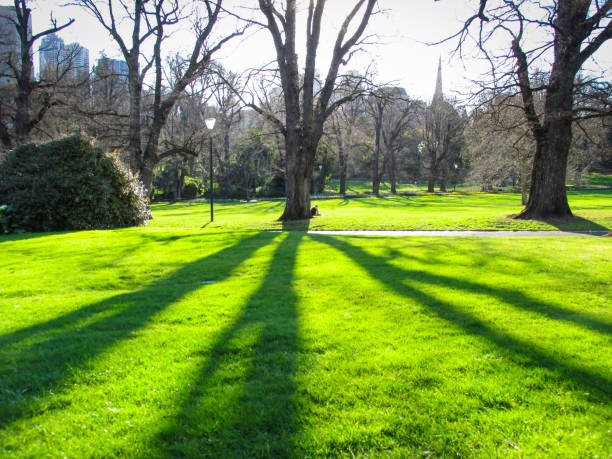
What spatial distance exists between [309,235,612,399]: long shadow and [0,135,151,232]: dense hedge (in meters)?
10.5

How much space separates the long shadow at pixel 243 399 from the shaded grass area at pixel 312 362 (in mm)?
13

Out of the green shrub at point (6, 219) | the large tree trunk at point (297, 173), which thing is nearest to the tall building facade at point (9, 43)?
the green shrub at point (6, 219)

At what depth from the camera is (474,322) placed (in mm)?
4012

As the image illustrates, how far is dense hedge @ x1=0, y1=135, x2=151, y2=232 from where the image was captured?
40.6ft

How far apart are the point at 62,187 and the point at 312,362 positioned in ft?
41.9

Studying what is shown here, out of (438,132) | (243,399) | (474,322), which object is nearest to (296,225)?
(474,322)

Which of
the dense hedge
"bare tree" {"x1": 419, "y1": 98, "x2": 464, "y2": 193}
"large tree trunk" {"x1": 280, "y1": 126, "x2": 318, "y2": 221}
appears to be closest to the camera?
the dense hedge

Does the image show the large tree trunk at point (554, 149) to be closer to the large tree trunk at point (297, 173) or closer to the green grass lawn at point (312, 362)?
the large tree trunk at point (297, 173)

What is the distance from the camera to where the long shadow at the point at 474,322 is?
9.53 feet

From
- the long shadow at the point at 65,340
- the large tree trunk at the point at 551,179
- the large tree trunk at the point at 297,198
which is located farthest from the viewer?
the large tree trunk at the point at 297,198

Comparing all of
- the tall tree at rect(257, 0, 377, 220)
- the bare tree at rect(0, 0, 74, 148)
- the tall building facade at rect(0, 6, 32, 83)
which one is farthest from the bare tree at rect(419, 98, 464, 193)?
the tall building facade at rect(0, 6, 32, 83)

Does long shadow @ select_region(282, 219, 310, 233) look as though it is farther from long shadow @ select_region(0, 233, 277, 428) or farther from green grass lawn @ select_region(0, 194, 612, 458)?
long shadow @ select_region(0, 233, 277, 428)

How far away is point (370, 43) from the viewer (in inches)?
646

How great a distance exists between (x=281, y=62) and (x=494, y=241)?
37.7ft
